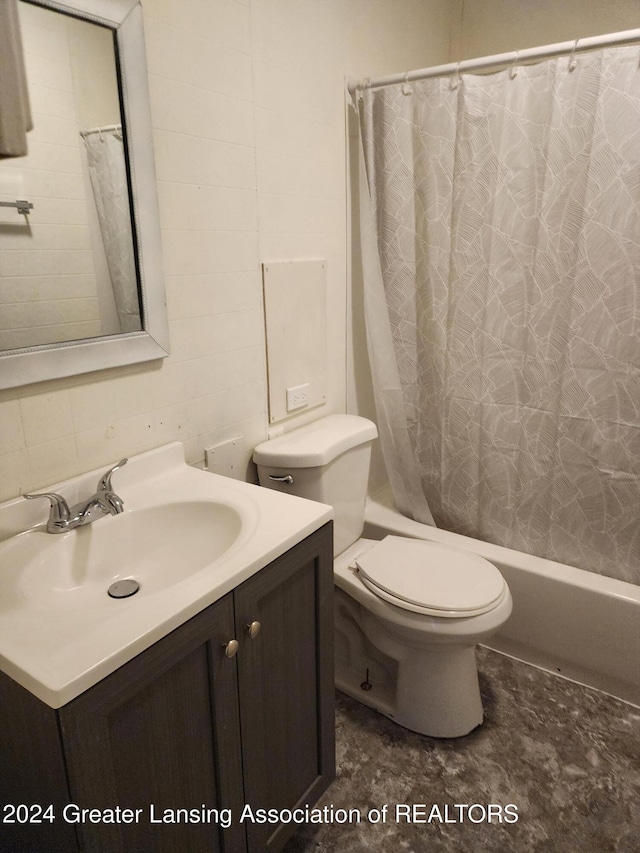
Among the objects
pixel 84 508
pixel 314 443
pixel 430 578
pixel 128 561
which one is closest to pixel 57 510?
pixel 84 508

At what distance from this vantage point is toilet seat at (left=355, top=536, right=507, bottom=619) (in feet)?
5.03

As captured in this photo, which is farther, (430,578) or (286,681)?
(430,578)

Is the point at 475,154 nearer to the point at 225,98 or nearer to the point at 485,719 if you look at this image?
the point at 225,98

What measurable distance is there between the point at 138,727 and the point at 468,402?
1.43 meters

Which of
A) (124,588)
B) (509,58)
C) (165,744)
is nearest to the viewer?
(165,744)

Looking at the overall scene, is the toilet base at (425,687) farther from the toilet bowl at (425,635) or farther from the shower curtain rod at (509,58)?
the shower curtain rod at (509,58)

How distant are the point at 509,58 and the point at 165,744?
1.84 meters

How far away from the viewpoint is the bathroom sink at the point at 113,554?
1055mm

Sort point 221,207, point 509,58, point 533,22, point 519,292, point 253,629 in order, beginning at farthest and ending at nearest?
point 533,22 < point 519,292 < point 509,58 < point 221,207 < point 253,629

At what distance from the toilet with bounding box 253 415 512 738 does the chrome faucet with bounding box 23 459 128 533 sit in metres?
0.52

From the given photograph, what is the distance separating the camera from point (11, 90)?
501mm

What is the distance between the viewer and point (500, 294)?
1.81 metres

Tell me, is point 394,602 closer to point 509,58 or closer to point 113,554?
point 113,554

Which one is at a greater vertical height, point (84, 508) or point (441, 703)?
point (84, 508)
